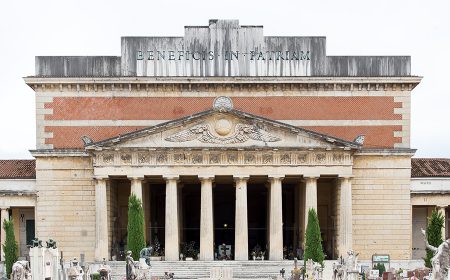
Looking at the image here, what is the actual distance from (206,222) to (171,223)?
2804mm

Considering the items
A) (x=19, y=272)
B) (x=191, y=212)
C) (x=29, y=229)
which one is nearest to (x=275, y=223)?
(x=191, y=212)

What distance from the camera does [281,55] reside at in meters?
82.9

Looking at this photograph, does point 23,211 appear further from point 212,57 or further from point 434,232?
point 434,232

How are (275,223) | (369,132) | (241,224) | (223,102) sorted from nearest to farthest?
(241,224)
(275,223)
(223,102)
(369,132)

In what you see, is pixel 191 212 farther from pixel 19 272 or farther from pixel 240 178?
pixel 19 272

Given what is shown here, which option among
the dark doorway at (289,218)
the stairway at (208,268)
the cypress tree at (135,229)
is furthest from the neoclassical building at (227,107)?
the cypress tree at (135,229)

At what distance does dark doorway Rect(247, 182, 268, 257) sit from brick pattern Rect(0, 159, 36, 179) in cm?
1929

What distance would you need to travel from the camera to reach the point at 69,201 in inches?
3177

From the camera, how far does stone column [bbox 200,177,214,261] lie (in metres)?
76.3

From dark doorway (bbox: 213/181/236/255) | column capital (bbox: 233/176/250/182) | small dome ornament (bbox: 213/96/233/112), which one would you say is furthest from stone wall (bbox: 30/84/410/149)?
dark doorway (bbox: 213/181/236/255)

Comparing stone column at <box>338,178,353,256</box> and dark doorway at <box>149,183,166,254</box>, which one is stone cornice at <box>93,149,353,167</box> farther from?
dark doorway at <box>149,183,166,254</box>

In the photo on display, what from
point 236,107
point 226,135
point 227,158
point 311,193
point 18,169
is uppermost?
point 236,107

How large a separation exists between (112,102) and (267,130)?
14.3 metres

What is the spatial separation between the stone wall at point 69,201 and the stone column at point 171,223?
24.6ft
